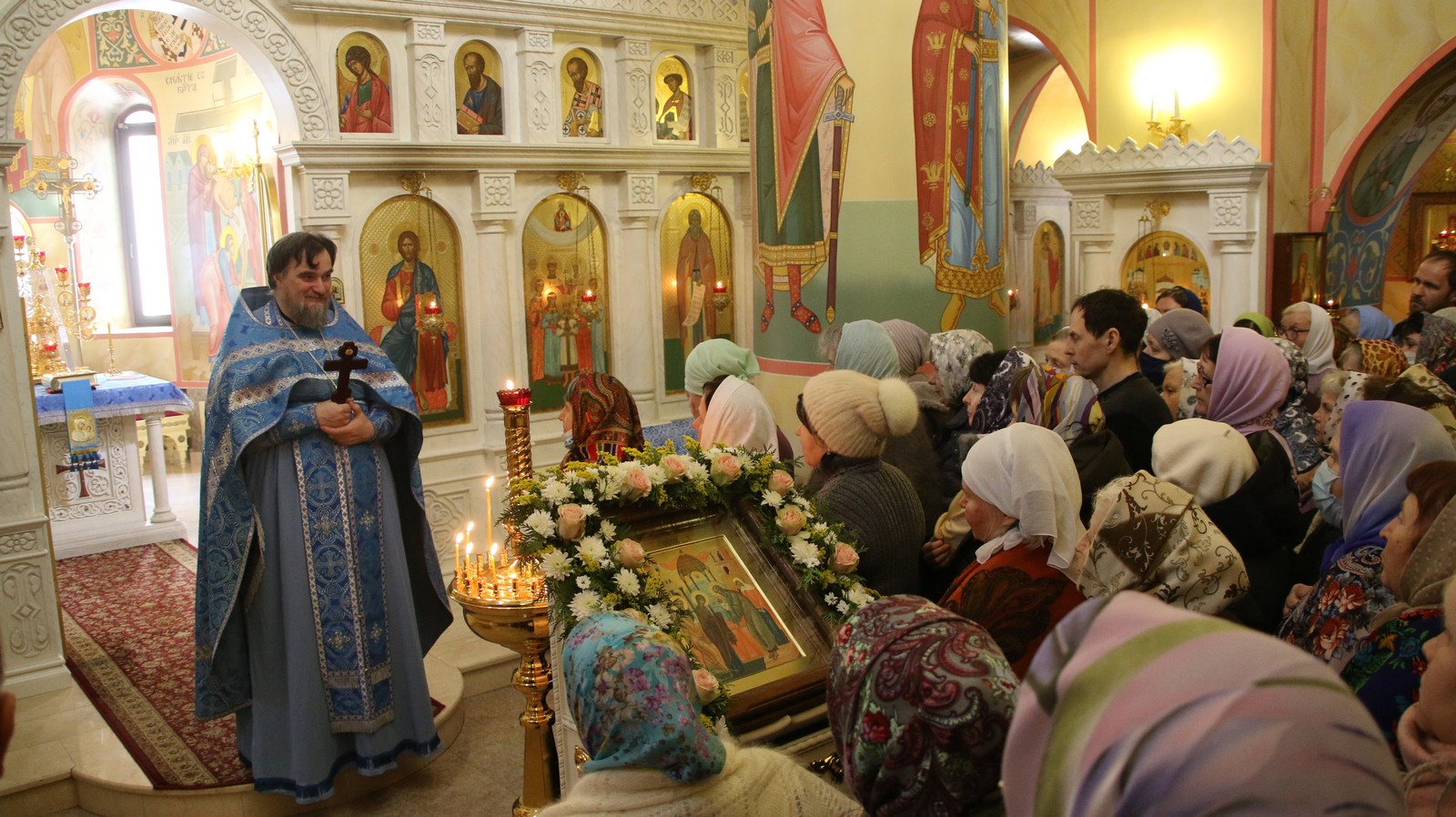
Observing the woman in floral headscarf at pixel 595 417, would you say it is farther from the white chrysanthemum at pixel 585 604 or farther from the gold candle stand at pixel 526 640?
the white chrysanthemum at pixel 585 604

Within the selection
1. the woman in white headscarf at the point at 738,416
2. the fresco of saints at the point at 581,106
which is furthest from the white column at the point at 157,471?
the woman in white headscarf at the point at 738,416

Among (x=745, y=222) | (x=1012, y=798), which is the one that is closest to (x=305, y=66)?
(x=745, y=222)

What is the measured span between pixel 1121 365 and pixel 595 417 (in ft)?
6.82

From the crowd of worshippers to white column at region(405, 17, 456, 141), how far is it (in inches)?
146

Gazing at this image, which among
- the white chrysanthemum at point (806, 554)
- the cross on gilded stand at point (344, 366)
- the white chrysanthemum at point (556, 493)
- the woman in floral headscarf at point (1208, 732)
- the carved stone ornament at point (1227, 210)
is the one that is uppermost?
the carved stone ornament at point (1227, 210)

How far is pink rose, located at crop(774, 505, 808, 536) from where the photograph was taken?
2.95m

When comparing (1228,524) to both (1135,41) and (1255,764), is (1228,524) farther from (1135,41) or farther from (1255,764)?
(1135,41)

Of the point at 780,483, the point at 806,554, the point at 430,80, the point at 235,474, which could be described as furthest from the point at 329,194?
the point at 806,554

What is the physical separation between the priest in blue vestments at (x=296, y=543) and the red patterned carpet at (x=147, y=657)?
1.64 feet

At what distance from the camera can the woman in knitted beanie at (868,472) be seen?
3.05m

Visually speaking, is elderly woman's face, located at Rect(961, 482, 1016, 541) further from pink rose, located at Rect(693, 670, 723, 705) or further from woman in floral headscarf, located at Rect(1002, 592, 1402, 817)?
woman in floral headscarf, located at Rect(1002, 592, 1402, 817)

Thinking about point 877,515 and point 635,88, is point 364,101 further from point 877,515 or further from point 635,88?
point 877,515

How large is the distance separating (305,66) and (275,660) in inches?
171

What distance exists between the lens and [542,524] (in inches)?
108
